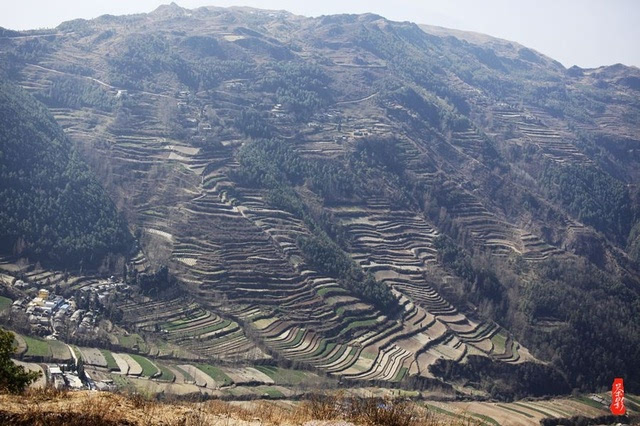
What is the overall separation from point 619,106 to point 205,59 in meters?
82.3

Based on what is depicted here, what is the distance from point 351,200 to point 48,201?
2813 centimetres

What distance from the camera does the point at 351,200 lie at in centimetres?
6159

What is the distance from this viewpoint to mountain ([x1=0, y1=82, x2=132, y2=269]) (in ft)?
141

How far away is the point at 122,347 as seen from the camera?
35031 millimetres

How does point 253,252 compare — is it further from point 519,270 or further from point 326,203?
point 519,270

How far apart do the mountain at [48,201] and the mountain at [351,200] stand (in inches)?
100

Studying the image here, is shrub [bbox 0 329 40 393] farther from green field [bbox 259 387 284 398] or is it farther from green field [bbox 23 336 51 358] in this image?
green field [bbox 259 387 284 398]

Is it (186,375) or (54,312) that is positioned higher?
(54,312)

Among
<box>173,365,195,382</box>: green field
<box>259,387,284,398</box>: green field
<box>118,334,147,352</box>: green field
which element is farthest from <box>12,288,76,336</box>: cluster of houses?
<box>259,387,284,398</box>: green field

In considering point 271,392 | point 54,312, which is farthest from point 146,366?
point 54,312

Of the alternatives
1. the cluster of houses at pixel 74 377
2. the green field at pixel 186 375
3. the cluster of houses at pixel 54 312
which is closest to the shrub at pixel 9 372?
the cluster of houses at pixel 74 377

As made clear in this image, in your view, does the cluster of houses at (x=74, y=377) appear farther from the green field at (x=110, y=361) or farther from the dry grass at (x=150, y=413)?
the dry grass at (x=150, y=413)

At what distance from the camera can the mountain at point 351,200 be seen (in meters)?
42.2

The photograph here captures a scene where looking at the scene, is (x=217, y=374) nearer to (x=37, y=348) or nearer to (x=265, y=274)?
(x=37, y=348)
